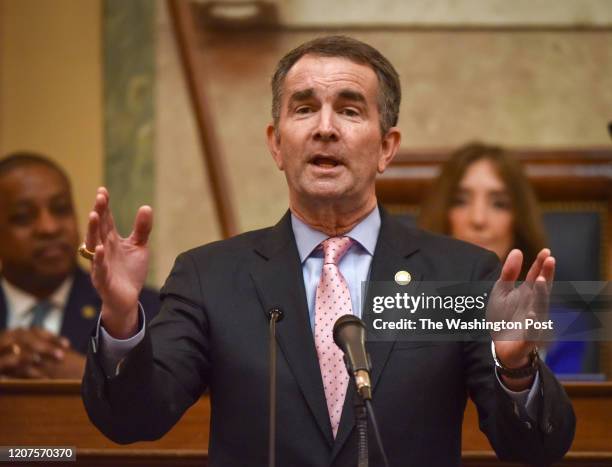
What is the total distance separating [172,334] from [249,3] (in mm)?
3077

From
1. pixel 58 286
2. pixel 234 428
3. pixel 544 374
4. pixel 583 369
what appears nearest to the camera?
pixel 544 374

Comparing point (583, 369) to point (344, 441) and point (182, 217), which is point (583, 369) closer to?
point (344, 441)

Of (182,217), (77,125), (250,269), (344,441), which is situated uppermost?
(77,125)

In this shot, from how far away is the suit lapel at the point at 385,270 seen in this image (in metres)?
2.13

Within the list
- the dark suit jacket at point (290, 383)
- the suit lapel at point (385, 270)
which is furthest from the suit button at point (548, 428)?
the suit lapel at point (385, 270)

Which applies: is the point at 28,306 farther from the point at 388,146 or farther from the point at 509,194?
the point at 388,146

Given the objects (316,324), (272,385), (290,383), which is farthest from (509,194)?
(272,385)

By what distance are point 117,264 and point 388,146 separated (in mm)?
739

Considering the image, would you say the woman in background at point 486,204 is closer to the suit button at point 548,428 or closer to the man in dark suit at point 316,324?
the man in dark suit at point 316,324

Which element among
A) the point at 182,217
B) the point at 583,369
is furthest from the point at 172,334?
the point at 182,217

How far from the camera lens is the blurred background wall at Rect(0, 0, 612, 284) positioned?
16.7 feet

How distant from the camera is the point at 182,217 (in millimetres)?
5113

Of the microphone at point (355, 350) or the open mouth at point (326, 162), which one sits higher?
the open mouth at point (326, 162)

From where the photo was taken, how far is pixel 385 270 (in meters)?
2.29
